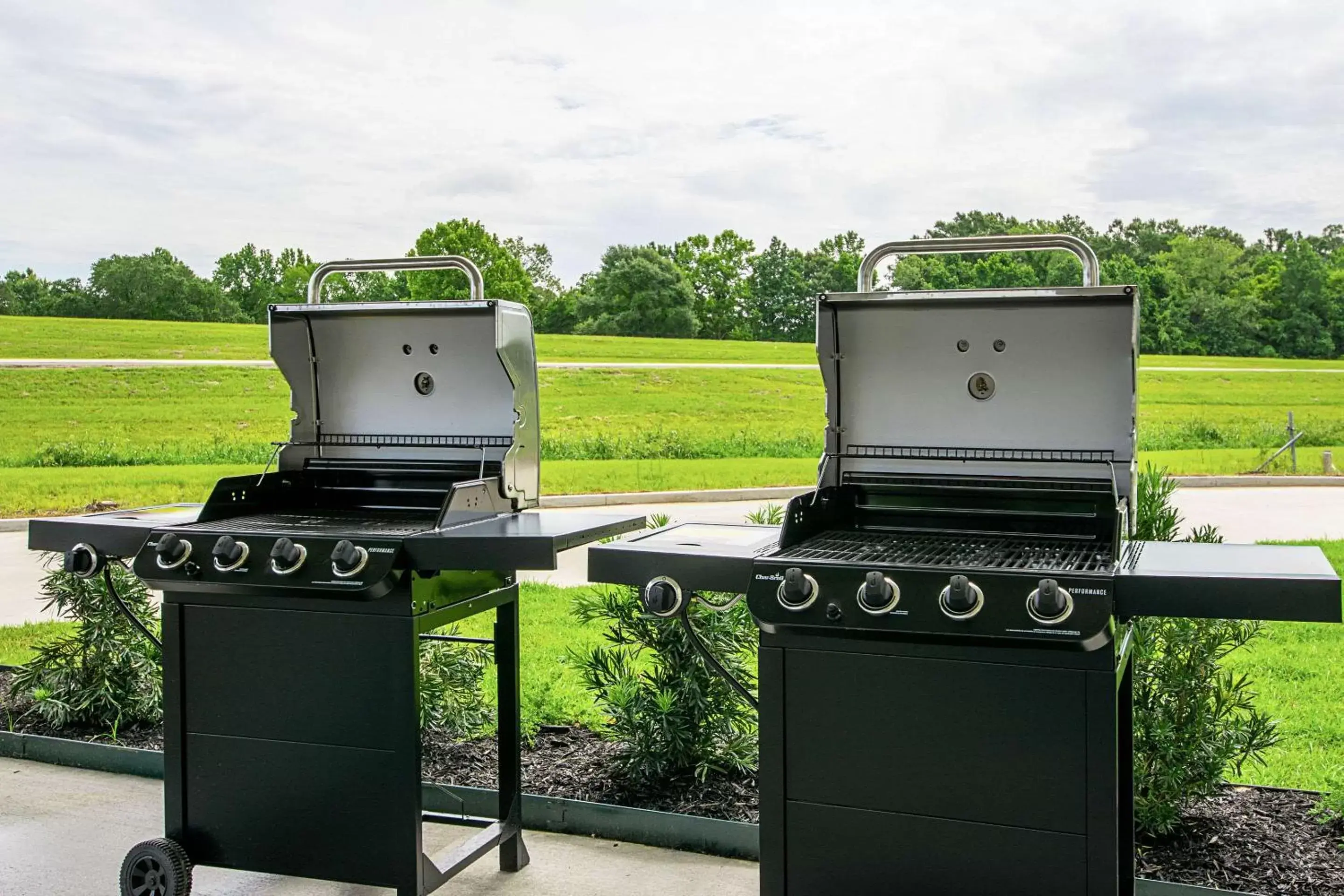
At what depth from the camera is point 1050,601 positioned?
5.32ft

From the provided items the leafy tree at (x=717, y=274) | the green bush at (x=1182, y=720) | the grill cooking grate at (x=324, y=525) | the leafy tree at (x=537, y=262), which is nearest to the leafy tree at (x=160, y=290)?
the leafy tree at (x=537, y=262)

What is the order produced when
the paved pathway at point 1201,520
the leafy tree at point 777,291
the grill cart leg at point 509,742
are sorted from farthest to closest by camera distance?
the leafy tree at point 777,291, the paved pathway at point 1201,520, the grill cart leg at point 509,742

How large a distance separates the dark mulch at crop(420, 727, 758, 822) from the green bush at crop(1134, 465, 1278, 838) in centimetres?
94

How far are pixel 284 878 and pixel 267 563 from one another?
0.93 metres

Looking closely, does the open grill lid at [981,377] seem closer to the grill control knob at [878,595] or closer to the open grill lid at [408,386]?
the grill control knob at [878,595]

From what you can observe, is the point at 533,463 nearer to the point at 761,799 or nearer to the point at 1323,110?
the point at 761,799

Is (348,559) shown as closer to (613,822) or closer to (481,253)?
(613,822)

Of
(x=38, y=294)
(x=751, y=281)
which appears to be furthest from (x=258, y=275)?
(x=751, y=281)

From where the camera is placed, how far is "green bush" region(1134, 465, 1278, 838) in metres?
2.51

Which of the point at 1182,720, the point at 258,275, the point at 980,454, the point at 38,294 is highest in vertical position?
the point at 258,275

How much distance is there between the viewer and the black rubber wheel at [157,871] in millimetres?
2299

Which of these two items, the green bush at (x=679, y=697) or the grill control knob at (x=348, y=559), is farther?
the green bush at (x=679, y=697)

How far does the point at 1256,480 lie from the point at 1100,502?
8418 mm

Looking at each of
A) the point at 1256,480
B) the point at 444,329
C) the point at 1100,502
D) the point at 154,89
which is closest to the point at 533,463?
the point at 444,329
